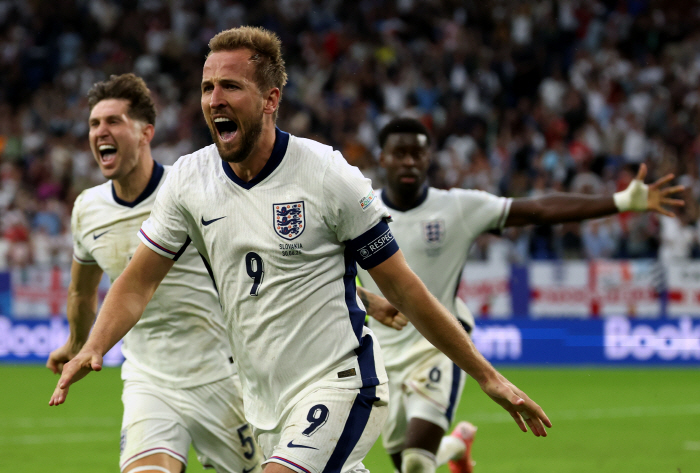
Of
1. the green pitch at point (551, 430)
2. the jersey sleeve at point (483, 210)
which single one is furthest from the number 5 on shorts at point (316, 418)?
the green pitch at point (551, 430)

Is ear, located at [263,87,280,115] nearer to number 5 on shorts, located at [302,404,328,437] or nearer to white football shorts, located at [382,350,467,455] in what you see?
number 5 on shorts, located at [302,404,328,437]

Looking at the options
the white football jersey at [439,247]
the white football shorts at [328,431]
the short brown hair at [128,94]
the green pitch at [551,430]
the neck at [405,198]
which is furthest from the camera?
the green pitch at [551,430]

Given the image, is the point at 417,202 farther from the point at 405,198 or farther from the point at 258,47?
the point at 258,47

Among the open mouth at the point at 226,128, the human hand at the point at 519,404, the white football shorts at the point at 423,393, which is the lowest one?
the white football shorts at the point at 423,393

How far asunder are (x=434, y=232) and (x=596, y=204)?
117cm

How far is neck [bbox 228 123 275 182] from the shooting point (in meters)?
4.12

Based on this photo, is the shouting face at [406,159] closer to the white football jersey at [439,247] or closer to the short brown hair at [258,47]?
the white football jersey at [439,247]

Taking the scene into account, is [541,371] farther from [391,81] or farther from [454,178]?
[391,81]

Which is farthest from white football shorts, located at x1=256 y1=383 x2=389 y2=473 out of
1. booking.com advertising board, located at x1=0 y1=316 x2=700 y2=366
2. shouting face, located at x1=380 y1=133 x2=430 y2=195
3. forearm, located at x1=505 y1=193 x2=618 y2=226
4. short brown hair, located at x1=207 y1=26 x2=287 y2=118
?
booking.com advertising board, located at x1=0 y1=316 x2=700 y2=366

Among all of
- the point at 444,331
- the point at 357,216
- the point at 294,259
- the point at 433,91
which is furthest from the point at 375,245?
the point at 433,91

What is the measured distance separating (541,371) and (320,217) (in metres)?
11.8

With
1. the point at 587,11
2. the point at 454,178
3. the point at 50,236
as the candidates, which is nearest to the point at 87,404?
the point at 50,236

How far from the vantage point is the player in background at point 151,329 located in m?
5.11

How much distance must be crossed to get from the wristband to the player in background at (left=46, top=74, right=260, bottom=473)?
2818 mm
